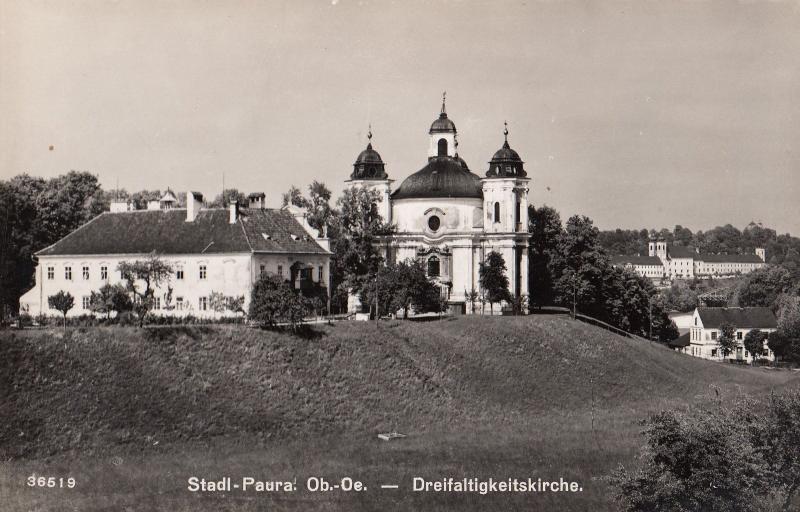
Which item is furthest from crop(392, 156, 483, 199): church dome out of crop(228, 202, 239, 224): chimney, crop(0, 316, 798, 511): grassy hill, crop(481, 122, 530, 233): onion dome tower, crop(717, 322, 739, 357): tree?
crop(717, 322, 739, 357): tree

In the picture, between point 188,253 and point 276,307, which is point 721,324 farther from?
point 276,307

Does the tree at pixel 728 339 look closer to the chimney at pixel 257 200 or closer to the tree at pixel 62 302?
the chimney at pixel 257 200

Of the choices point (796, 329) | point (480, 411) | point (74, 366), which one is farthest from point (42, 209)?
point (796, 329)

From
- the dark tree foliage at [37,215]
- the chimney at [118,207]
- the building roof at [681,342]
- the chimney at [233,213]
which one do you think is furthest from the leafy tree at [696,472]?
the building roof at [681,342]

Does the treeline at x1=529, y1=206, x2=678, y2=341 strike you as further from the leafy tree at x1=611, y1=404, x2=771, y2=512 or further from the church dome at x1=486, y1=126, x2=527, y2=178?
the leafy tree at x1=611, y1=404, x2=771, y2=512

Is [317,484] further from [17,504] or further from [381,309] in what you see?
[381,309]

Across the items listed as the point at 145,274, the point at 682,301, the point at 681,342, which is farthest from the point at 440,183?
the point at 682,301
